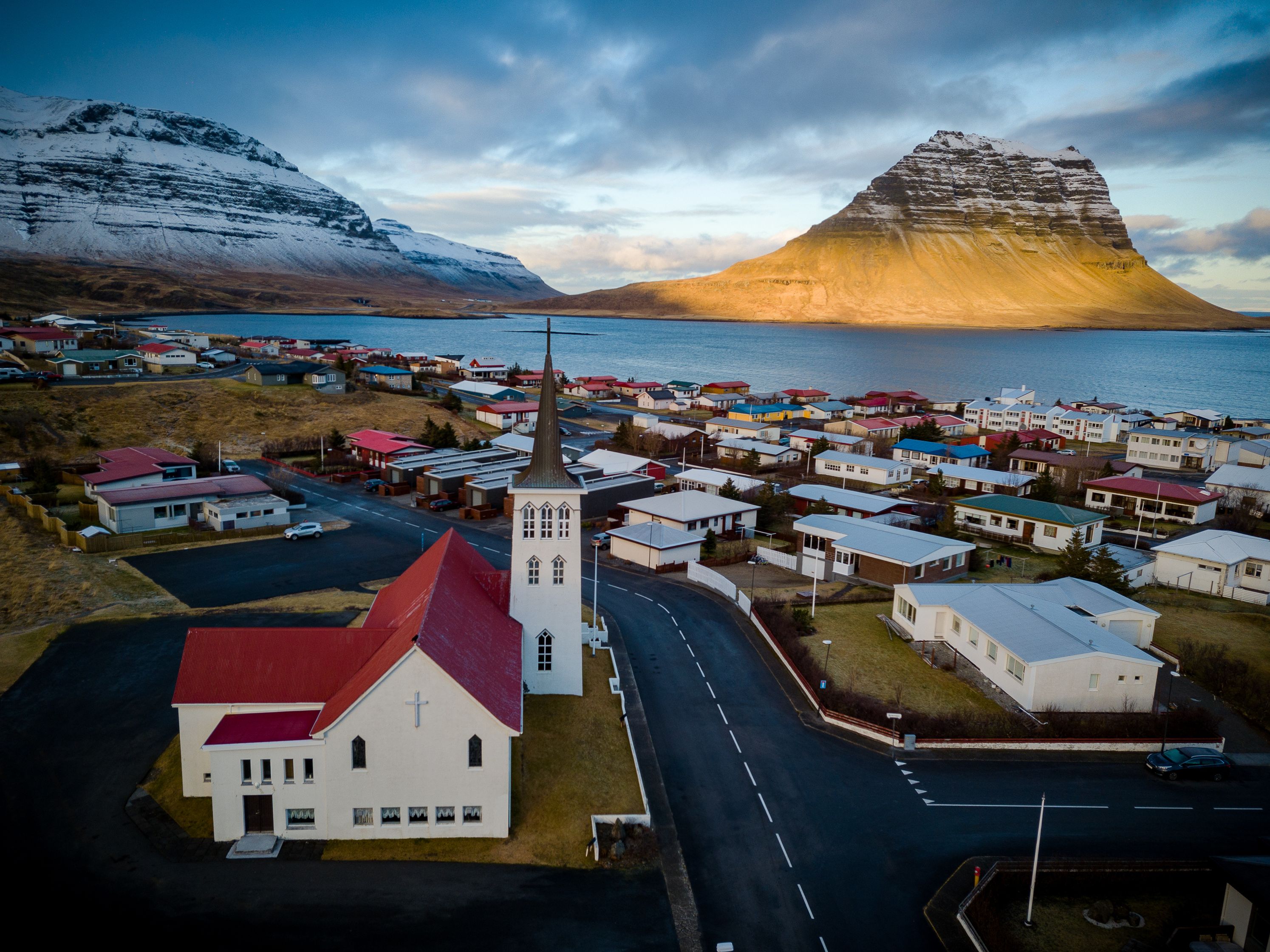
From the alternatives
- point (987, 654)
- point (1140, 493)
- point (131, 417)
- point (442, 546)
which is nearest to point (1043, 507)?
point (1140, 493)

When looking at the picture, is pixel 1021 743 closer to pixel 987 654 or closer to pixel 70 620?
pixel 987 654

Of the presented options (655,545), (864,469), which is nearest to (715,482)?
(655,545)

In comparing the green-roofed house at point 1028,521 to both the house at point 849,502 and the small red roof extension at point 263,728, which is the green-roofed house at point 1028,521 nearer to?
the house at point 849,502

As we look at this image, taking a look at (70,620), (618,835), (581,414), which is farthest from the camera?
(581,414)

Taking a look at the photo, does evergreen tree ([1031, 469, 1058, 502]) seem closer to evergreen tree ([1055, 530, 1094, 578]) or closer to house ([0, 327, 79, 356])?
evergreen tree ([1055, 530, 1094, 578])

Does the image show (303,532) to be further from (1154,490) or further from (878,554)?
(1154,490)

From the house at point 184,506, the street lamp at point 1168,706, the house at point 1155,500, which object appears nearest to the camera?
the street lamp at point 1168,706

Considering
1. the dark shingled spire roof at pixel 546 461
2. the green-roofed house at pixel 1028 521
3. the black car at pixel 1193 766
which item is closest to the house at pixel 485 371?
the green-roofed house at pixel 1028 521
